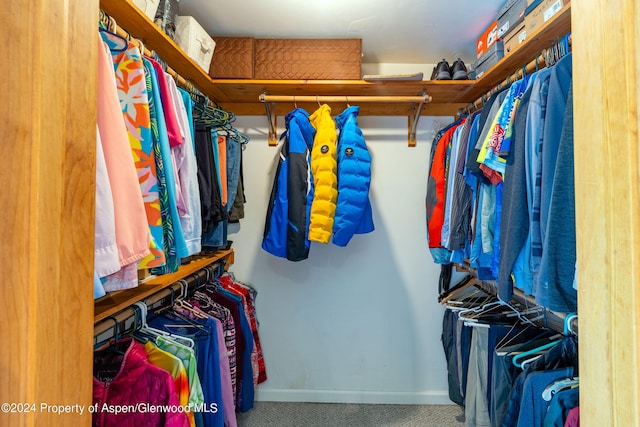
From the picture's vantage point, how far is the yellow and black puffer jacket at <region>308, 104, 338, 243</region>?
1729 mm

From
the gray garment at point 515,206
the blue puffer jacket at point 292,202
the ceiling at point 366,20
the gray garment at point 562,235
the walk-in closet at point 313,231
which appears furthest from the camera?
the blue puffer jacket at point 292,202

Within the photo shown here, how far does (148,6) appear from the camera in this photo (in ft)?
4.20

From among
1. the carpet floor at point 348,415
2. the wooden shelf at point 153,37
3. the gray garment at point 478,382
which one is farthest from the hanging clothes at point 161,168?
the carpet floor at point 348,415

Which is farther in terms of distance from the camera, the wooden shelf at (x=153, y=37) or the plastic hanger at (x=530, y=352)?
the plastic hanger at (x=530, y=352)

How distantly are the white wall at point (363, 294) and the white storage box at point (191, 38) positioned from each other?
2.03ft

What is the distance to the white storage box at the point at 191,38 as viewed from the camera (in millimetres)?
1566

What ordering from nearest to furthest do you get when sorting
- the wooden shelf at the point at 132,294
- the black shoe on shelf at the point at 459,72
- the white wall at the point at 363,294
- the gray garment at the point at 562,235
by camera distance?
the gray garment at the point at 562,235 → the wooden shelf at the point at 132,294 → the black shoe on shelf at the point at 459,72 → the white wall at the point at 363,294

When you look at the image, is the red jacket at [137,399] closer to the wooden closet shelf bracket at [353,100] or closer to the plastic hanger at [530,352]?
the plastic hanger at [530,352]

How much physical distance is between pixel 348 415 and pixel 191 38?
2304mm

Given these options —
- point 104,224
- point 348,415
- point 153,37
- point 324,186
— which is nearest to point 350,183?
point 324,186

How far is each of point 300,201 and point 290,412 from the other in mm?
1362

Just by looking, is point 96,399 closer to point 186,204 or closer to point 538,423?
point 186,204

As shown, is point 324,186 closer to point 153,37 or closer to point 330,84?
point 330,84

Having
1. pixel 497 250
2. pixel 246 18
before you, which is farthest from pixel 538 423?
pixel 246 18
